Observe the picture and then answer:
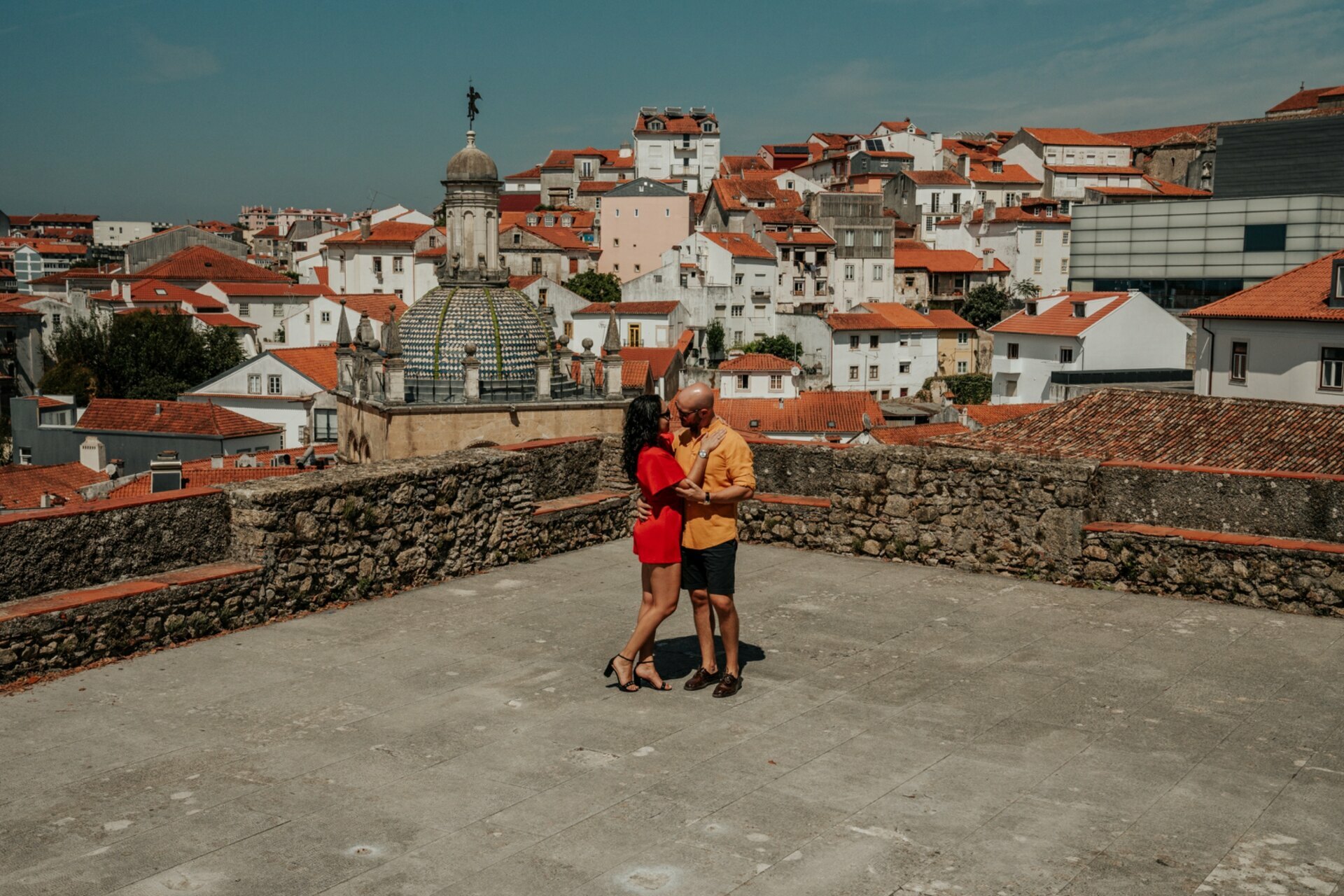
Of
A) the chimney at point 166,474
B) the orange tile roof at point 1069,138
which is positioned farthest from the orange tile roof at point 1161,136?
the chimney at point 166,474

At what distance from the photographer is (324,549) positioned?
30.3 ft

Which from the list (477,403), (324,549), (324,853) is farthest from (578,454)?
(477,403)

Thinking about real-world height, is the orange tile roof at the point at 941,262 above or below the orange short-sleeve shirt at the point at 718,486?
above

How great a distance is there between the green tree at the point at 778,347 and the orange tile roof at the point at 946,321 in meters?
9.40

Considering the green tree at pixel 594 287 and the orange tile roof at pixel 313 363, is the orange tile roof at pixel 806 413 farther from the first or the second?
the green tree at pixel 594 287

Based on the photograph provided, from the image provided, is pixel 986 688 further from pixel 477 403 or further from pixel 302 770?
pixel 477 403

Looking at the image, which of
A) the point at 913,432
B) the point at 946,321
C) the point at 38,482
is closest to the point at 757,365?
the point at 946,321

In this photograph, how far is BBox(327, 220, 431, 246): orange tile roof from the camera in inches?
3469

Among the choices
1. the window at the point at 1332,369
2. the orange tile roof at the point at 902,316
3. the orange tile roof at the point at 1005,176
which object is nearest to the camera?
the window at the point at 1332,369

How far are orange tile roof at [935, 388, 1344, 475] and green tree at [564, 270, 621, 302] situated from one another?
60234 millimetres

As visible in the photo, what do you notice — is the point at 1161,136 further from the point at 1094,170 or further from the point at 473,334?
the point at 473,334

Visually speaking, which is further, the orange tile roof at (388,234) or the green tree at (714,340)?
the orange tile roof at (388,234)

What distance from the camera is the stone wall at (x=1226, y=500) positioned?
31.1 feet

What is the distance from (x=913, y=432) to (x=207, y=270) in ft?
227
